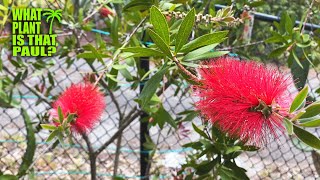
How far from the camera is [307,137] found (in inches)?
23.9

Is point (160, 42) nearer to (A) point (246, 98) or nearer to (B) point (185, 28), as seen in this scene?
(B) point (185, 28)

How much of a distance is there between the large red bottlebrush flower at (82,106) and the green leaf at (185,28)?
0.30 m

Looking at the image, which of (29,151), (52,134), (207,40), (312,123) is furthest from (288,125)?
(29,151)

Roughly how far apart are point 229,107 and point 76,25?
0.92m

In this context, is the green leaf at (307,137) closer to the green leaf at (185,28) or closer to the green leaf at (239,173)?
the green leaf at (185,28)

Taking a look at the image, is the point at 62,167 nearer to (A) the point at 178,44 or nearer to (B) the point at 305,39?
(B) the point at 305,39

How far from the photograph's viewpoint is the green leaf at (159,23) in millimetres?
665

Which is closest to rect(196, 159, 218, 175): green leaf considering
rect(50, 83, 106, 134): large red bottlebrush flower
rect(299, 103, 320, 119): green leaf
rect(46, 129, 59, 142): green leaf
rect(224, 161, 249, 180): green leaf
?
rect(224, 161, 249, 180): green leaf

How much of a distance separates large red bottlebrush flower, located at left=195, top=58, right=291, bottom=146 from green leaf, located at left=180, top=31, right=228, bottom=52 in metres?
0.05

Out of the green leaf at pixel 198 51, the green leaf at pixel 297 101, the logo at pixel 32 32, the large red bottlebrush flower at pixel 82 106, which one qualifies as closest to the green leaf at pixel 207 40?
the green leaf at pixel 198 51

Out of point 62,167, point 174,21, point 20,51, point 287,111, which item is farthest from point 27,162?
point 62,167

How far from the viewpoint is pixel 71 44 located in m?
1.59

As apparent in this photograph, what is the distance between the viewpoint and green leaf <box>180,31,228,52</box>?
28.5 inches

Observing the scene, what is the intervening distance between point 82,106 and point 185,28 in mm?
336
